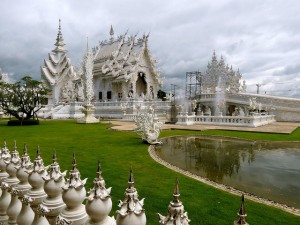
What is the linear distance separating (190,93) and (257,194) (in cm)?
2800

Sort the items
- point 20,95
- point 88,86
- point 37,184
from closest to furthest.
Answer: point 37,184 → point 20,95 → point 88,86

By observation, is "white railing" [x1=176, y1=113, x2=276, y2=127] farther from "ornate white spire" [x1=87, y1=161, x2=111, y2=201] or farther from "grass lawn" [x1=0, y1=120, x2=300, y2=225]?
"ornate white spire" [x1=87, y1=161, x2=111, y2=201]

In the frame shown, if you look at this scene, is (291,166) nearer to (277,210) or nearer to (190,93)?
(277,210)

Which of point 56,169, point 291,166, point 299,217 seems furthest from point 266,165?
point 56,169

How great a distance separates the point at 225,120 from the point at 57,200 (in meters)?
19.9

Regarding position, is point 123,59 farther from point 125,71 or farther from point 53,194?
point 53,194

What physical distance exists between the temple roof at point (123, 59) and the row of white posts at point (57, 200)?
33.7 metres

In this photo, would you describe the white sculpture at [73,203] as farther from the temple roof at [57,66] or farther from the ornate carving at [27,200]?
the temple roof at [57,66]

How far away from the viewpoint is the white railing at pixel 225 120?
20.0 metres

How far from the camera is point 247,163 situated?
8.47 m

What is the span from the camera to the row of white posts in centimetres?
201

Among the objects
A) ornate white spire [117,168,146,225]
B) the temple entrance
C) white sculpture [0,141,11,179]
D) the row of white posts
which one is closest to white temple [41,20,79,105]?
the temple entrance

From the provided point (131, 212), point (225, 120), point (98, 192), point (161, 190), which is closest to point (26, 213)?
point (98, 192)

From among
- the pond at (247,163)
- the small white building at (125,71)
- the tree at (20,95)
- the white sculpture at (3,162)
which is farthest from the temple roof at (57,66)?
the white sculpture at (3,162)
